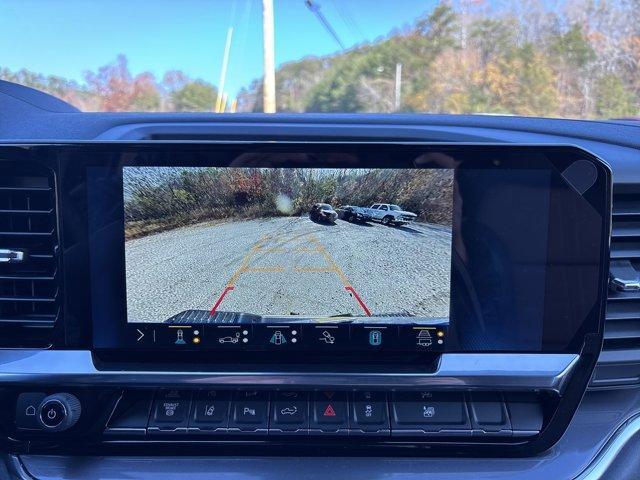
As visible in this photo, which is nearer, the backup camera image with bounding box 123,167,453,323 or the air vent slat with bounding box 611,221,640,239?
the backup camera image with bounding box 123,167,453,323

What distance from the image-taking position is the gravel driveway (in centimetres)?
163

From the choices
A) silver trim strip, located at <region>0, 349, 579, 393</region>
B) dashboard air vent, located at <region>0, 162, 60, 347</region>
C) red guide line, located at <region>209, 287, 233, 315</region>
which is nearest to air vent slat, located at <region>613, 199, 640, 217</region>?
silver trim strip, located at <region>0, 349, 579, 393</region>

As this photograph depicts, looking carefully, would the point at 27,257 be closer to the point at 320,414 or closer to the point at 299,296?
the point at 299,296

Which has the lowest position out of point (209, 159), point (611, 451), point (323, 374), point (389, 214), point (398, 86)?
point (611, 451)

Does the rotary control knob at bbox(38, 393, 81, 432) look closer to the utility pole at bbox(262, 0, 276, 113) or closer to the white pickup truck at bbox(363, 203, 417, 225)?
the white pickup truck at bbox(363, 203, 417, 225)

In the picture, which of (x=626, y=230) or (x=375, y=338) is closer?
(x=375, y=338)

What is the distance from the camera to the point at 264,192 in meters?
1.61

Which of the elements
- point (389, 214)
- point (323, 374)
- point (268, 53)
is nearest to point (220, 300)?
point (323, 374)

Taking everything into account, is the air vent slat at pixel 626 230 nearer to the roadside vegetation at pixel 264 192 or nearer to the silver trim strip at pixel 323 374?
the silver trim strip at pixel 323 374

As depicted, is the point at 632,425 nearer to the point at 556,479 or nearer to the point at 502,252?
the point at 556,479

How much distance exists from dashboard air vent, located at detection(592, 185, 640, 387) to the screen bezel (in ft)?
0.52

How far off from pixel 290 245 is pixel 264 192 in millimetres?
172

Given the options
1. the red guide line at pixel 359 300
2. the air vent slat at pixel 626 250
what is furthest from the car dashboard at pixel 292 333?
the air vent slat at pixel 626 250

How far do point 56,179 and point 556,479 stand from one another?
5.41ft
